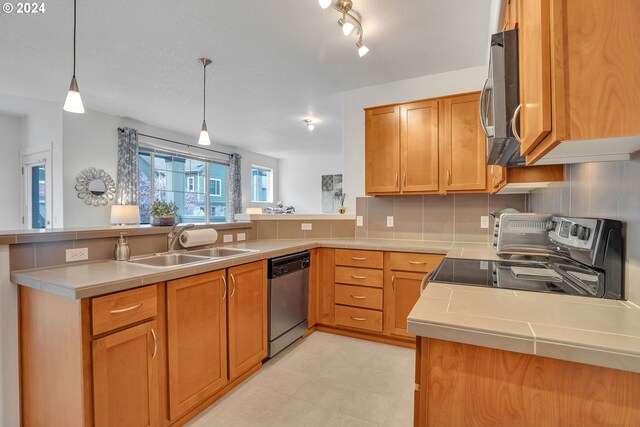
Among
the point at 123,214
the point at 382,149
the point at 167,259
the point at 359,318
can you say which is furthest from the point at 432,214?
the point at 123,214

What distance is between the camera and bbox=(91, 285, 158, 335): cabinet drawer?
131 centimetres

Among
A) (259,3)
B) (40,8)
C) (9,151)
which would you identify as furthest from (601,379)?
(9,151)

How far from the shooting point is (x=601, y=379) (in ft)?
2.39

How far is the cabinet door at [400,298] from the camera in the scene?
257cm

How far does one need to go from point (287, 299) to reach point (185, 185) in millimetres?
4525

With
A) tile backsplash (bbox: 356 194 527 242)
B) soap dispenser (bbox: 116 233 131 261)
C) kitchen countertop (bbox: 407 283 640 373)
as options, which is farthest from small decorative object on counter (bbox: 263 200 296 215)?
kitchen countertop (bbox: 407 283 640 373)

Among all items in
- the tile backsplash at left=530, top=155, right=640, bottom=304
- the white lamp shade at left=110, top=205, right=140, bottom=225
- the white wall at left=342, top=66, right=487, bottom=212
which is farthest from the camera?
the white lamp shade at left=110, top=205, right=140, bottom=225

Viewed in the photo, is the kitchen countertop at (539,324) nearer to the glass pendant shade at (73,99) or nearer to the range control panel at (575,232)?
the range control panel at (575,232)

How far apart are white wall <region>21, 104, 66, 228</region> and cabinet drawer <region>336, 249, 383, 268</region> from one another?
396 cm

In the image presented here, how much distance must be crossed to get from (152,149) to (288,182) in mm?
3823

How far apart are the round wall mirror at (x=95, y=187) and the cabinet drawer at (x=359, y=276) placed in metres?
3.93

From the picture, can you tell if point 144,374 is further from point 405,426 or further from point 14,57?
point 14,57

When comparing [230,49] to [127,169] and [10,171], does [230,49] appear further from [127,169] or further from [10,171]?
[10,171]

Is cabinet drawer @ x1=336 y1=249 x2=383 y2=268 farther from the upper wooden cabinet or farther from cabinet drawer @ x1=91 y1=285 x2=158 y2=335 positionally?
the upper wooden cabinet
